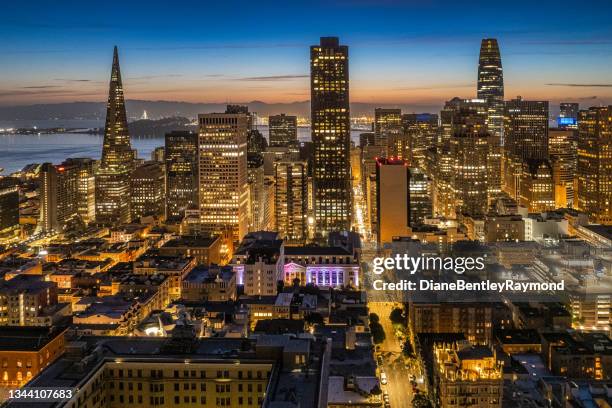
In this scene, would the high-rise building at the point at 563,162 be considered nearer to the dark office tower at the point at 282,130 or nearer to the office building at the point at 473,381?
the dark office tower at the point at 282,130

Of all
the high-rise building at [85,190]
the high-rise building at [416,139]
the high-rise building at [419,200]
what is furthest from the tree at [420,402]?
the high-rise building at [416,139]

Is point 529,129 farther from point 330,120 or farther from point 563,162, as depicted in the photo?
point 330,120

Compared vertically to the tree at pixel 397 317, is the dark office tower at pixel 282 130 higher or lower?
higher

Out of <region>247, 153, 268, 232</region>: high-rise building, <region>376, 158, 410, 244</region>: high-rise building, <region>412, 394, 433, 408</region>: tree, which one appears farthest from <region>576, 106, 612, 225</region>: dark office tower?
<region>412, 394, 433, 408</region>: tree

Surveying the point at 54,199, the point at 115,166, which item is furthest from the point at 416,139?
the point at 54,199

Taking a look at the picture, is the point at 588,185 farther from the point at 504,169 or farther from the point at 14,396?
the point at 14,396

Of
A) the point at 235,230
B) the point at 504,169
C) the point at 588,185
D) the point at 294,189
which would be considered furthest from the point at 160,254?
the point at 504,169

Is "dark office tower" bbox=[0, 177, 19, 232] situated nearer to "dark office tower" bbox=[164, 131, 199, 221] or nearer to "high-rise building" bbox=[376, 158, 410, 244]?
"dark office tower" bbox=[164, 131, 199, 221]
